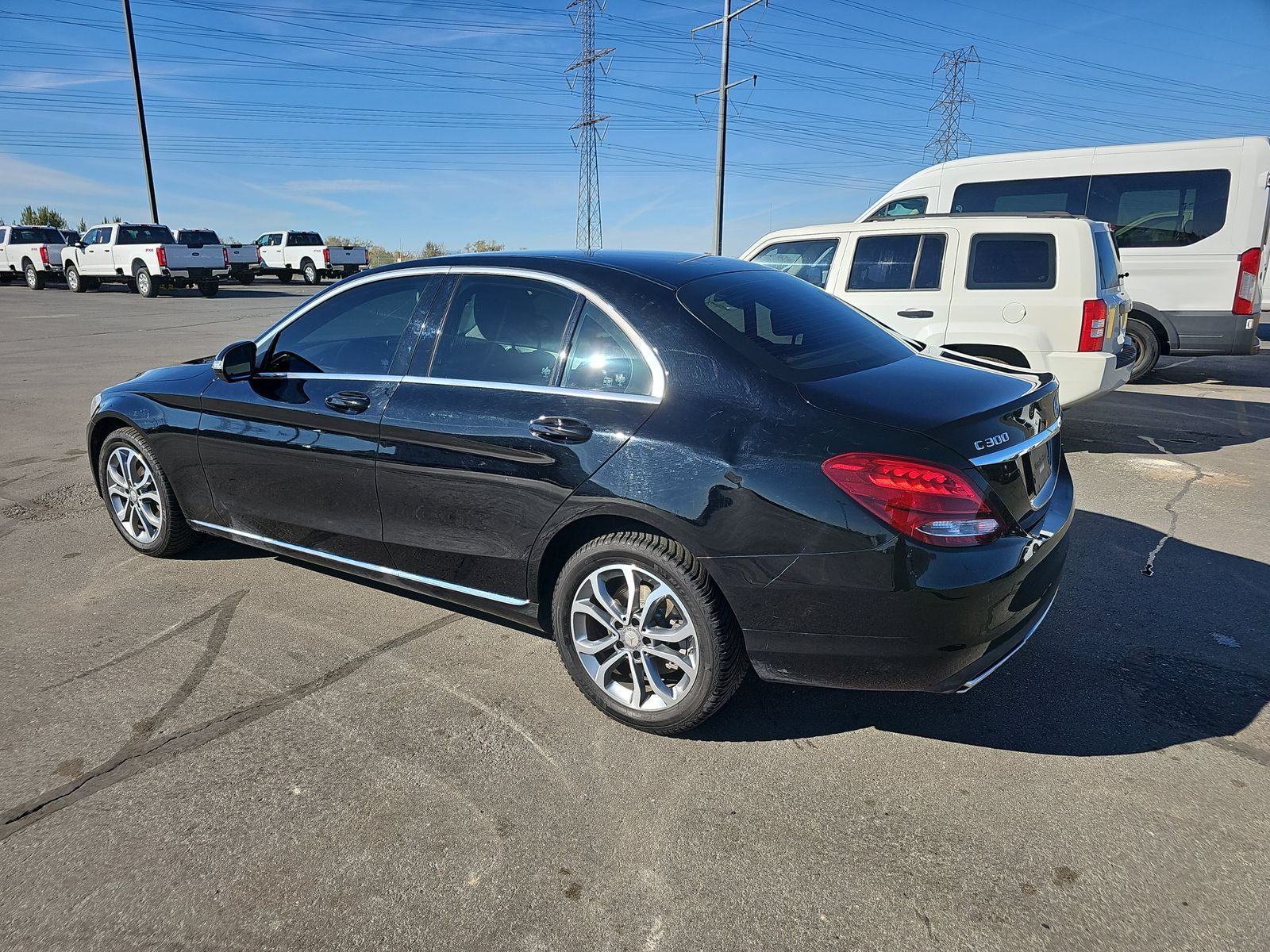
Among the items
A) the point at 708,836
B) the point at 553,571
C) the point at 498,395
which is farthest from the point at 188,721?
the point at 708,836

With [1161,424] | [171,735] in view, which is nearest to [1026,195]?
[1161,424]

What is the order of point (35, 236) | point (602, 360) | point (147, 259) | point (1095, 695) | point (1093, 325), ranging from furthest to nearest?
point (35, 236) → point (147, 259) → point (1093, 325) → point (1095, 695) → point (602, 360)

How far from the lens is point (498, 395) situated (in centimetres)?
321

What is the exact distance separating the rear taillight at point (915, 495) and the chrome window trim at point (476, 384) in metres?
0.72

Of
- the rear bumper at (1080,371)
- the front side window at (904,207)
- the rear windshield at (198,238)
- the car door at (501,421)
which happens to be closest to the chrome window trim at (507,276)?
the car door at (501,421)

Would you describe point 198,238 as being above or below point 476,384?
above

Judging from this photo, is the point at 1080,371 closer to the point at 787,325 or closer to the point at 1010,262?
the point at 1010,262

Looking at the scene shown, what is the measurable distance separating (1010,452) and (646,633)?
1.35m

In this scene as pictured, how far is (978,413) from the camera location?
2711 millimetres

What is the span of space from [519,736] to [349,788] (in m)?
0.59

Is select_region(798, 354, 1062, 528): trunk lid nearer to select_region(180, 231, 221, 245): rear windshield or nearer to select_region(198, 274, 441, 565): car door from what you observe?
select_region(198, 274, 441, 565): car door

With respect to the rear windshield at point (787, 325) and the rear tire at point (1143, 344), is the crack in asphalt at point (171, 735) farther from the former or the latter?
the rear tire at point (1143, 344)

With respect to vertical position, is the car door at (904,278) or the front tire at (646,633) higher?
the car door at (904,278)

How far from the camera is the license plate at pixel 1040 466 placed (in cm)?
284
